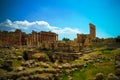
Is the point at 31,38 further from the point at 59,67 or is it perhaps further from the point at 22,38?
the point at 59,67

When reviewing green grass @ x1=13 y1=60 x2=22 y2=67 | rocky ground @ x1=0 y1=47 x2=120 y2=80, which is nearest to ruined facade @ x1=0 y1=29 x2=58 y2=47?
rocky ground @ x1=0 y1=47 x2=120 y2=80

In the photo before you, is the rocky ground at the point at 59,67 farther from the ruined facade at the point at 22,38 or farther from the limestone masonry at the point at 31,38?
the ruined facade at the point at 22,38

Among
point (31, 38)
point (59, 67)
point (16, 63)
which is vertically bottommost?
point (59, 67)

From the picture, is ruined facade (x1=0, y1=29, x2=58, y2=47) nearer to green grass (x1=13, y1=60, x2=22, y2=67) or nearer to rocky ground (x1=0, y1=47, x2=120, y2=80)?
rocky ground (x1=0, y1=47, x2=120, y2=80)

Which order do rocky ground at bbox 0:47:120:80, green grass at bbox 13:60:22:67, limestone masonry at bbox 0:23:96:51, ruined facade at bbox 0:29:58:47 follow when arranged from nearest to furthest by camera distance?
rocky ground at bbox 0:47:120:80, green grass at bbox 13:60:22:67, limestone masonry at bbox 0:23:96:51, ruined facade at bbox 0:29:58:47

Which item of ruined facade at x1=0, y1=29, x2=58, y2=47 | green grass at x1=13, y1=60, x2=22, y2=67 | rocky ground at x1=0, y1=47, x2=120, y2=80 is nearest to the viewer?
rocky ground at x1=0, y1=47, x2=120, y2=80

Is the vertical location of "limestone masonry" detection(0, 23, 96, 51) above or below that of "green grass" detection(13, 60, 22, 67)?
above

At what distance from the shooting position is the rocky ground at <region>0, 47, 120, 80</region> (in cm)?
→ 1912

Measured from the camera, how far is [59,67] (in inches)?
878

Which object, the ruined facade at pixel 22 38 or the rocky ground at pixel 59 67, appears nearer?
the rocky ground at pixel 59 67

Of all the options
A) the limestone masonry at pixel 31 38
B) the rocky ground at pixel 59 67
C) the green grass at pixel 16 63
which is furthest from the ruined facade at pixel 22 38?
the green grass at pixel 16 63

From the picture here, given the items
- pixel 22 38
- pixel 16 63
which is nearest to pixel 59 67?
pixel 16 63

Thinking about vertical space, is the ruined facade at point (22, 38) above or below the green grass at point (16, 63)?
above

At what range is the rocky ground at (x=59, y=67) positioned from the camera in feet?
62.7
